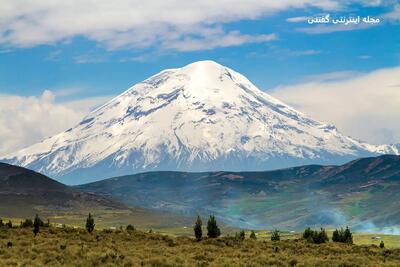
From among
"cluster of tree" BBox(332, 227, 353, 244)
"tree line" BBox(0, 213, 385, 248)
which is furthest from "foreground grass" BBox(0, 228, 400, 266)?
"cluster of tree" BBox(332, 227, 353, 244)

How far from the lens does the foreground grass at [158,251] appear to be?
63062 mm

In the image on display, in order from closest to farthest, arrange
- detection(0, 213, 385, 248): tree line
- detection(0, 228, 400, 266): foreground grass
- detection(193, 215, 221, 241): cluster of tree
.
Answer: detection(0, 228, 400, 266): foreground grass → detection(0, 213, 385, 248): tree line → detection(193, 215, 221, 241): cluster of tree

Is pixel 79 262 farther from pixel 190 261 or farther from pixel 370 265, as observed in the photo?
pixel 370 265

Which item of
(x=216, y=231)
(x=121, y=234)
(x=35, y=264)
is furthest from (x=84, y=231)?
(x=35, y=264)

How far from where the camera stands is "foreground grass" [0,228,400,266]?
6306 centimetres

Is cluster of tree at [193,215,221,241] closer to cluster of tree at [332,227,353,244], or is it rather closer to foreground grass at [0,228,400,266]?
foreground grass at [0,228,400,266]

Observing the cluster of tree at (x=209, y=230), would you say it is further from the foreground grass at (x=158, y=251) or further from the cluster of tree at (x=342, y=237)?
the cluster of tree at (x=342, y=237)

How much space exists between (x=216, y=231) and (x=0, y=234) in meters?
28.4

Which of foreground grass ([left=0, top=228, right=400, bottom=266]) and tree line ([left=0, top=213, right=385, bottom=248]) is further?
tree line ([left=0, top=213, right=385, bottom=248])

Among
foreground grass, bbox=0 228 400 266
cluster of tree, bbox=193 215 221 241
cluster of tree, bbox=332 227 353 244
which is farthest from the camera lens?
cluster of tree, bbox=332 227 353 244

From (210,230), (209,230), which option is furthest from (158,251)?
(209,230)

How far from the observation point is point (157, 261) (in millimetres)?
63875

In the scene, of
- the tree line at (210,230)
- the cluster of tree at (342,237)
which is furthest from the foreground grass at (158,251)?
the cluster of tree at (342,237)

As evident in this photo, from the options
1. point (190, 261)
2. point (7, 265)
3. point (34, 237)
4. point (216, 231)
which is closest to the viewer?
point (7, 265)
